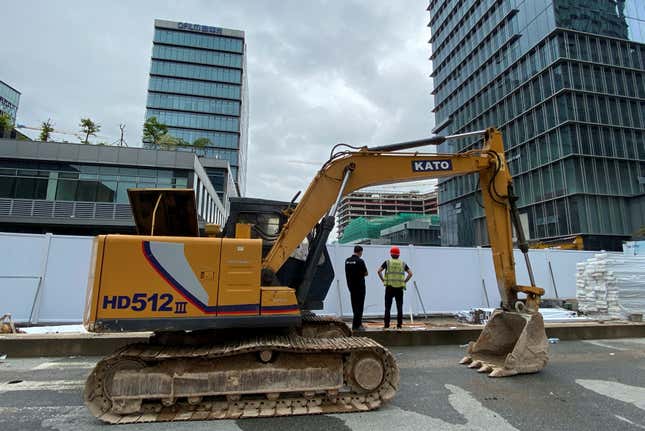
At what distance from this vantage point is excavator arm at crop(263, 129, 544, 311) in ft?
16.4

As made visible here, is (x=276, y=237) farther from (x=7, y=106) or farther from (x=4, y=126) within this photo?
(x=7, y=106)

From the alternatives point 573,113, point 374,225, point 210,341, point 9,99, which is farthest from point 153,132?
point 9,99

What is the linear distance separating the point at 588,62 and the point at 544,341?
1447 inches

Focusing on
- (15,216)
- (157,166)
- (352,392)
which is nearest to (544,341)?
(352,392)

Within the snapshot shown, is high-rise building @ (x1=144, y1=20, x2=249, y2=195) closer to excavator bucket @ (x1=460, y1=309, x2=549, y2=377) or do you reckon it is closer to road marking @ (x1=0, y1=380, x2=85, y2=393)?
road marking @ (x1=0, y1=380, x2=85, y2=393)

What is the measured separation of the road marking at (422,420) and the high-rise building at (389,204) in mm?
119184

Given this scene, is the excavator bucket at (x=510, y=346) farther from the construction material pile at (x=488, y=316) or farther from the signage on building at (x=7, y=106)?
the signage on building at (x=7, y=106)

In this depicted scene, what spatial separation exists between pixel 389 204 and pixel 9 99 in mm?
102891

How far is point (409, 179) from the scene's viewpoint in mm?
5715

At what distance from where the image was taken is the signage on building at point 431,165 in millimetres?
5676

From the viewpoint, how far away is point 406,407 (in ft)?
13.5

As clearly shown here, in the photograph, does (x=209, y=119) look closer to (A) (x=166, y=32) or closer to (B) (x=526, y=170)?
(A) (x=166, y=32)

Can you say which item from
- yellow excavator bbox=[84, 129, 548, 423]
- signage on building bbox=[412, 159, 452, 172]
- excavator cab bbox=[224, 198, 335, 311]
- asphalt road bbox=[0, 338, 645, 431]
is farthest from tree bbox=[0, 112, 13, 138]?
signage on building bbox=[412, 159, 452, 172]

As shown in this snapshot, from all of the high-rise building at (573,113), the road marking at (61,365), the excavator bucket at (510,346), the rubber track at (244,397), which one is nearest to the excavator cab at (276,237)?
the rubber track at (244,397)
